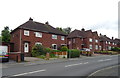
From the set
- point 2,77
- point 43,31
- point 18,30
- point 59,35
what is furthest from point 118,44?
point 2,77

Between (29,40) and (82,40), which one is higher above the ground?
(82,40)

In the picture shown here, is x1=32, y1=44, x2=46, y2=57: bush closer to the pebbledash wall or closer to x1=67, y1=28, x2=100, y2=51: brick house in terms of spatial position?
the pebbledash wall

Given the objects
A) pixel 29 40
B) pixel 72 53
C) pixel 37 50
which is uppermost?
pixel 29 40

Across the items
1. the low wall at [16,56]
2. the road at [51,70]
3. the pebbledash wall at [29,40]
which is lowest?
the road at [51,70]

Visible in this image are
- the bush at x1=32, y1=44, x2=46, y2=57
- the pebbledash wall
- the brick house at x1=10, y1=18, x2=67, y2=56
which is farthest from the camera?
the brick house at x1=10, y1=18, x2=67, y2=56

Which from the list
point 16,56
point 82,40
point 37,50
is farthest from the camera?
point 82,40

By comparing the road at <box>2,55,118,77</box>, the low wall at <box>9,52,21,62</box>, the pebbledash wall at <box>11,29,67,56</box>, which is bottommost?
the road at <box>2,55,118,77</box>

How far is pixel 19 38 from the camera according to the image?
25.2m

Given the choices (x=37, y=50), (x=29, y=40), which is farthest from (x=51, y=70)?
(x=29, y=40)

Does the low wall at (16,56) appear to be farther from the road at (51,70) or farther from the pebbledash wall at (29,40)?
the pebbledash wall at (29,40)

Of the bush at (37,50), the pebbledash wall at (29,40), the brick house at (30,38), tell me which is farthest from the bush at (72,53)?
the pebbledash wall at (29,40)

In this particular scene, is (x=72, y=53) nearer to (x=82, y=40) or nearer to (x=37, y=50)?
(x=37, y=50)

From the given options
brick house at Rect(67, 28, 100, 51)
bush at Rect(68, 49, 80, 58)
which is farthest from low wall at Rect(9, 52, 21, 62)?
brick house at Rect(67, 28, 100, 51)

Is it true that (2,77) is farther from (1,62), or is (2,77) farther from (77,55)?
(77,55)
